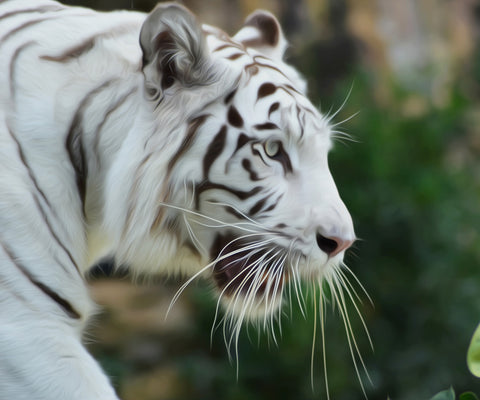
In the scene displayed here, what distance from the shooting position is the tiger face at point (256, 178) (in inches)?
59.3

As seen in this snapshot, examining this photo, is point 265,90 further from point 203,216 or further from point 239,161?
point 203,216

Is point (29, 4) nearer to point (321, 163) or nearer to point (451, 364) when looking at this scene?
point (321, 163)

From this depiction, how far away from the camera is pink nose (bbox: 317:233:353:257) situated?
4.89ft

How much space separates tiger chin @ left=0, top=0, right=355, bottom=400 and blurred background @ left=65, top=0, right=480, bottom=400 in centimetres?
203

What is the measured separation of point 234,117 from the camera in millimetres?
1520

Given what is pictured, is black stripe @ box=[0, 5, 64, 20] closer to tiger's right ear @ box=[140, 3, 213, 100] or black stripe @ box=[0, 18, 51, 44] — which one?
black stripe @ box=[0, 18, 51, 44]

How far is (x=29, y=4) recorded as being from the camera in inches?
62.9

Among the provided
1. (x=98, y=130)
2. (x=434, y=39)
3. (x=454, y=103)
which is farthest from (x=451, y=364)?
(x=434, y=39)

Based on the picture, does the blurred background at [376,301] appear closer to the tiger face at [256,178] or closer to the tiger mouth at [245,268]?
the tiger mouth at [245,268]

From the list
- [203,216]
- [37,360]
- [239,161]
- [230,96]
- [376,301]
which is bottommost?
[376,301]

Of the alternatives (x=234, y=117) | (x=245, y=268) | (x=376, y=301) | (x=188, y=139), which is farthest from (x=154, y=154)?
(x=376, y=301)

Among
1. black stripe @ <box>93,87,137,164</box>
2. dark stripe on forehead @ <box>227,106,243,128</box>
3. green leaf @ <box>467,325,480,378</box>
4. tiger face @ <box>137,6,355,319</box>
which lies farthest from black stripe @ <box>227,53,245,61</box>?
green leaf @ <box>467,325,480,378</box>

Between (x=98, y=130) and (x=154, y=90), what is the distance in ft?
0.44

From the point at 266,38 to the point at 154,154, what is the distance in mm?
461
